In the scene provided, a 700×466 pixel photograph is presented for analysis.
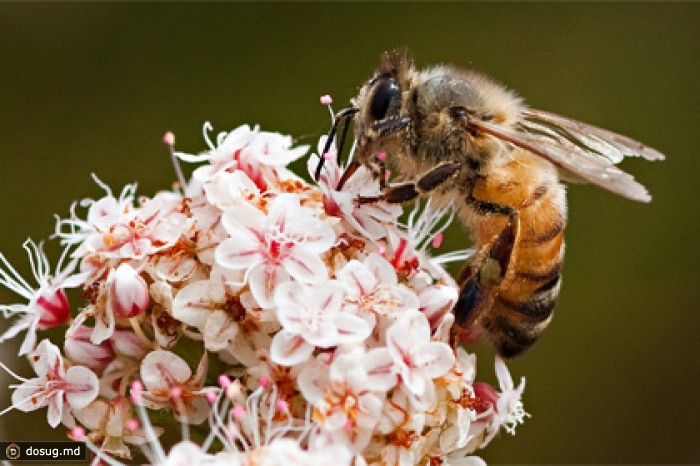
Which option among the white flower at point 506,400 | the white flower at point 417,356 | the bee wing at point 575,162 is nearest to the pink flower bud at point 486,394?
the white flower at point 506,400

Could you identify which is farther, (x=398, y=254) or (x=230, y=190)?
(x=398, y=254)

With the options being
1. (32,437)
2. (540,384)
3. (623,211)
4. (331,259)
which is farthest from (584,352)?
(331,259)

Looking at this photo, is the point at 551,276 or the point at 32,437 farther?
the point at 32,437

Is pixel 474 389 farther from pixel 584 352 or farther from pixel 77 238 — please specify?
pixel 584 352

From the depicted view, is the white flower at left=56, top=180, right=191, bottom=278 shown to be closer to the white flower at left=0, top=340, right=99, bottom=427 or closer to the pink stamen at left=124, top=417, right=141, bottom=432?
the white flower at left=0, top=340, right=99, bottom=427

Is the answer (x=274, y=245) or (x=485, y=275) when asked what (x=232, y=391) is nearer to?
(x=274, y=245)

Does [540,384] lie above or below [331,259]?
above

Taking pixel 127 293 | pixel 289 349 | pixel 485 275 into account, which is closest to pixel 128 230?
pixel 127 293

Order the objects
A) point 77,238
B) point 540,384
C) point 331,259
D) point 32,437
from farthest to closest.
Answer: point 540,384, point 32,437, point 77,238, point 331,259
